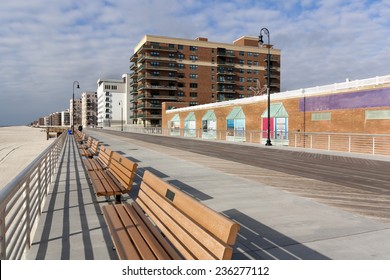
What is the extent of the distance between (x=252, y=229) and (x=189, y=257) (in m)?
2.29

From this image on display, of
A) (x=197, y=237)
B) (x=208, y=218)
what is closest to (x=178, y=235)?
(x=197, y=237)

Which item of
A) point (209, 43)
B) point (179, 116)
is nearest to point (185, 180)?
point (179, 116)

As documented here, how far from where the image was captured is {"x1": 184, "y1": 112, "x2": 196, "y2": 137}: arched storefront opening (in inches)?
1833

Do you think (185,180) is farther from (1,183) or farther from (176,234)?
(1,183)

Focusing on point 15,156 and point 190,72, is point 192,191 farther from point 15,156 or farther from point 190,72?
point 190,72

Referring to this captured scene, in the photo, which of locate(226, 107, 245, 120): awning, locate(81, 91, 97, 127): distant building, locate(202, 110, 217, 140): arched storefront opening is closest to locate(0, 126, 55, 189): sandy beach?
locate(202, 110, 217, 140): arched storefront opening

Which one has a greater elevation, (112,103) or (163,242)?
(112,103)

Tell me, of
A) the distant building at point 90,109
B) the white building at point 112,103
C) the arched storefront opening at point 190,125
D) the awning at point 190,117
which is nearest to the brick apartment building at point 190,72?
the awning at point 190,117

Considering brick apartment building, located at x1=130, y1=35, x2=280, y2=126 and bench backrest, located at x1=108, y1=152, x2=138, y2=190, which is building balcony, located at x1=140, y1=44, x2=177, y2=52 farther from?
bench backrest, located at x1=108, y1=152, x2=138, y2=190

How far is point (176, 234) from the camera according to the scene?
331 cm

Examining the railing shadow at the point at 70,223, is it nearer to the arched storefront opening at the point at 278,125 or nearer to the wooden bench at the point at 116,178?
the wooden bench at the point at 116,178

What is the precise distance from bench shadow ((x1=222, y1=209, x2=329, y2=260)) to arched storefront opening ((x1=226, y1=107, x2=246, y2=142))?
27.7 metres

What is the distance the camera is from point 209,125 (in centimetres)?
4200

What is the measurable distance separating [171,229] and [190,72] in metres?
86.5
